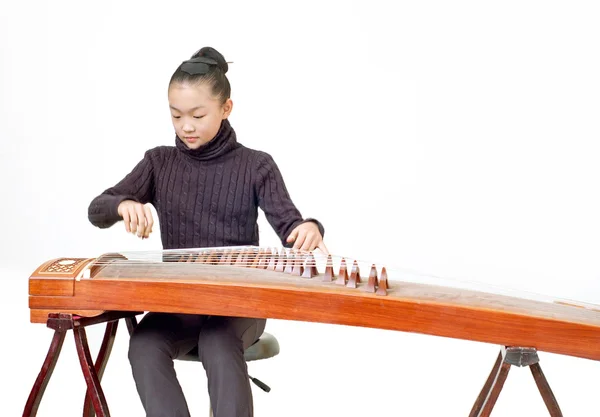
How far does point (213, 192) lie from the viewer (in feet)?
8.09

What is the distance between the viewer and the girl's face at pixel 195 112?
2334 mm

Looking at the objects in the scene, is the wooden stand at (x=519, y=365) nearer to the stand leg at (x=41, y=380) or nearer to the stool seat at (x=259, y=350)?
the stool seat at (x=259, y=350)

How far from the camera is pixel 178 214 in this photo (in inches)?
97.6

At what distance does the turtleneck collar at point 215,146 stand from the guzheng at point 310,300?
51 cm

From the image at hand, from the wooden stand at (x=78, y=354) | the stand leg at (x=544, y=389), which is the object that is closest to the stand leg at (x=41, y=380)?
the wooden stand at (x=78, y=354)

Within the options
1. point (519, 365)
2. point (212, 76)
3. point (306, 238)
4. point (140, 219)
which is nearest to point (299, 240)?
point (306, 238)

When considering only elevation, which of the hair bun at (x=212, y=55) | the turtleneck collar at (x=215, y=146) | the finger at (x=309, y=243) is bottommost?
the finger at (x=309, y=243)

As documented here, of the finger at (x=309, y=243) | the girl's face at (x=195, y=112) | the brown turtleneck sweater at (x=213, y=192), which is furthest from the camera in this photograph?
the brown turtleneck sweater at (x=213, y=192)

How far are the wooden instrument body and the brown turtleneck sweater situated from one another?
46 centimetres

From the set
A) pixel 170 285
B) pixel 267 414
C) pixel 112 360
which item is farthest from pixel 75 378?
pixel 170 285

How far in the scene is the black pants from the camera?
1939mm

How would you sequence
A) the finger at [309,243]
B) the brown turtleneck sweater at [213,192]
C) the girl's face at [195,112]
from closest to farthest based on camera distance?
1. the finger at [309,243]
2. the girl's face at [195,112]
3. the brown turtleneck sweater at [213,192]

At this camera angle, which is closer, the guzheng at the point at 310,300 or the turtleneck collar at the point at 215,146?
the guzheng at the point at 310,300

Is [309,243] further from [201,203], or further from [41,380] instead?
[41,380]
